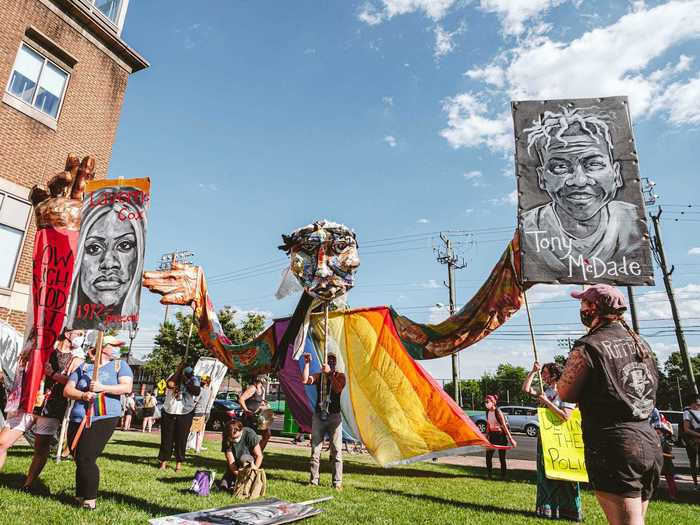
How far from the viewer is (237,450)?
6004mm

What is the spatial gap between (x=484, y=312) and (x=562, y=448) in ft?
6.05

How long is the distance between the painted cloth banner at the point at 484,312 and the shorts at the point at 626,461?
326 cm

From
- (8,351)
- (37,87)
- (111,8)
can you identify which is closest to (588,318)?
(8,351)

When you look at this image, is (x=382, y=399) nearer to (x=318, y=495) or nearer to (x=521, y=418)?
(x=318, y=495)

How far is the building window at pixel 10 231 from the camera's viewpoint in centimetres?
1020

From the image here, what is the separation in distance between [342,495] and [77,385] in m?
3.58

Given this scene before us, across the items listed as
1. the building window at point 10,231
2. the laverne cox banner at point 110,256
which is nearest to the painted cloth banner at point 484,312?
the laverne cox banner at point 110,256

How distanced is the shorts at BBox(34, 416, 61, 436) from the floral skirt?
5.85m

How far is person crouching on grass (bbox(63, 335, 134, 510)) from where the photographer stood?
425 cm

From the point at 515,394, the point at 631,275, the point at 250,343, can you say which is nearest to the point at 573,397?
the point at 631,275

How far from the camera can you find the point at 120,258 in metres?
5.27

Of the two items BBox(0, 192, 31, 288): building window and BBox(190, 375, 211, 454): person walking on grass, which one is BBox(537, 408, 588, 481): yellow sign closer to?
BBox(190, 375, 211, 454): person walking on grass

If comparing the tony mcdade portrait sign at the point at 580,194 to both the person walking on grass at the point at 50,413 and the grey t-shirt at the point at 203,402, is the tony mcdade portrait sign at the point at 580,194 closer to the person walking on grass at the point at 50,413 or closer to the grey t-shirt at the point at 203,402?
the person walking on grass at the point at 50,413

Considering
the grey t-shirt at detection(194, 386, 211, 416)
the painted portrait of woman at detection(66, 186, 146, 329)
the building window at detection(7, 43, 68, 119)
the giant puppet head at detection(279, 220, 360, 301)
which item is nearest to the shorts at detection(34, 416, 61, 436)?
the painted portrait of woman at detection(66, 186, 146, 329)
